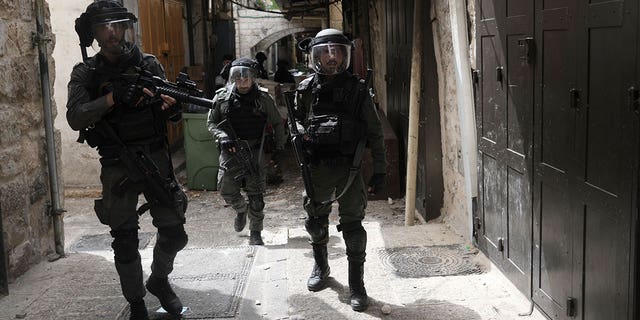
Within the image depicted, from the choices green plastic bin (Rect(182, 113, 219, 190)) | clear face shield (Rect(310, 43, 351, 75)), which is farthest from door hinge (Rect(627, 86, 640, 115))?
green plastic bin (Rect(182, 113, 219, 190))

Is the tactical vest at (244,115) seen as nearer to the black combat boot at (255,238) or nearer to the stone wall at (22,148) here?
the black combat boot at (255,238)

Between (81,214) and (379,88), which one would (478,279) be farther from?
(379,88)

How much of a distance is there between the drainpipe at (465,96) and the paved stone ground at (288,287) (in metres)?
0.61

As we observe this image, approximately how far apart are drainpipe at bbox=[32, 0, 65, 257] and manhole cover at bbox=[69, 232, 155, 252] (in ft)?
2.63

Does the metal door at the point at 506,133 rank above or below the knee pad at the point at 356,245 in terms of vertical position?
above

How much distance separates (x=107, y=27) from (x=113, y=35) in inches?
2.2

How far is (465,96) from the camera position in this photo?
16.4ft

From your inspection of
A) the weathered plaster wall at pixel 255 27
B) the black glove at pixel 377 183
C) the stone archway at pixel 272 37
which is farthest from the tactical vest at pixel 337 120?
the stone archway at pixel 272 37

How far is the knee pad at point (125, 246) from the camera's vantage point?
381 centimetres

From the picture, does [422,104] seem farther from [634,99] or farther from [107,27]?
[634,99]

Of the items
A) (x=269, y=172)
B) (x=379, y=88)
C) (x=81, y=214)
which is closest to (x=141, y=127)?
(x=81, y=214)

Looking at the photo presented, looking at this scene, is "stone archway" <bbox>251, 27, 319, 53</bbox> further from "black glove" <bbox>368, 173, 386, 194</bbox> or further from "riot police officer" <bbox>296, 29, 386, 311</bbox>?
"black glove" <bbox>368, 173, 386, 194</bbox>

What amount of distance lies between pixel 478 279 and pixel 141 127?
2.57 meters

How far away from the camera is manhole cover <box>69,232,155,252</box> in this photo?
6218 millimetres
